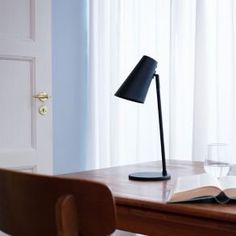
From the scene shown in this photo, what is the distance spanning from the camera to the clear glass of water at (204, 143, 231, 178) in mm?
1438

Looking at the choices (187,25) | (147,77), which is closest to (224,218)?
(147,77)

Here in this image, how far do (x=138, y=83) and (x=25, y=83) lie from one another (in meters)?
1.42

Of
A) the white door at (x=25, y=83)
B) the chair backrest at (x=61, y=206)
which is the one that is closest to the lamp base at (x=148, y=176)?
the chair backrest at (x=61, y=206)

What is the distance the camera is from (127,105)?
3117 mm

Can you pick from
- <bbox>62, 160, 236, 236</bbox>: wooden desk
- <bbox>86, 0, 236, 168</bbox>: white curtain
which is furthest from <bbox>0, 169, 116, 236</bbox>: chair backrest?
<bbox>86, 0, 236, 168</bbox>: white curtain

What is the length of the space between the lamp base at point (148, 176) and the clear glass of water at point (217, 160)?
0.58 ft

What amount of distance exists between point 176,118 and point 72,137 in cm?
89

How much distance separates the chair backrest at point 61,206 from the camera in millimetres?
994

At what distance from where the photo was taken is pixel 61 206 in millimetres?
994

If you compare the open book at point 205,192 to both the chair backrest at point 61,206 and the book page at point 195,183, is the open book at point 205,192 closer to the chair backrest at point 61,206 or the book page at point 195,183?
the book page at point 195,183

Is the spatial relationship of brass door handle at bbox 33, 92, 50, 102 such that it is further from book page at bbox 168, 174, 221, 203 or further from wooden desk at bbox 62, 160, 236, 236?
book page at bbox 168, 174, 221, 203

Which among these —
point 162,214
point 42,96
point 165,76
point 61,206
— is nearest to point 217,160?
point 162,214

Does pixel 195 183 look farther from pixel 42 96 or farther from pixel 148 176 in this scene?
pixel 42 96

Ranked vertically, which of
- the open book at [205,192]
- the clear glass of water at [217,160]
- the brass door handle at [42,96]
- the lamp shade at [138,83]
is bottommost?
the open book at [205,192]
